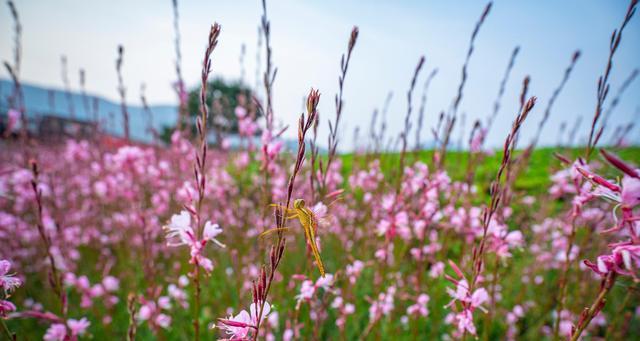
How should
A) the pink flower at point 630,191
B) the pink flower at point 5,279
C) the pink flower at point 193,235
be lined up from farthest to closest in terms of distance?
the pink flower at point 193,235, the pink flower at point 5,279, the pink flower at point 630,191

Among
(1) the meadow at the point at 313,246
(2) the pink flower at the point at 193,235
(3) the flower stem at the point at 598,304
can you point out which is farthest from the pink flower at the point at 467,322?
(2) the pink flower at the point at 193,235

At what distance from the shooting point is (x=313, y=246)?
67cm

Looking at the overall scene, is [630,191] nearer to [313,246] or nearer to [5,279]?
[313,246]

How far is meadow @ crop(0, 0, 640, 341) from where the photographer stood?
2.75ft

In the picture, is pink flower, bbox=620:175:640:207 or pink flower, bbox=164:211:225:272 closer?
pink flower, bbox=620:175:640:207

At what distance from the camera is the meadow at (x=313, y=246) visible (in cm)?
84

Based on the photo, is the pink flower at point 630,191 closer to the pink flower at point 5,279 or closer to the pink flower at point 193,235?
the pink flower at point 193,235

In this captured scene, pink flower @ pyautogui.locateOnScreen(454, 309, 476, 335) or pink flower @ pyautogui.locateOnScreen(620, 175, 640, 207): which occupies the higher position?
pink flower @ pyautogui.locateOnScreen(620, 175, 640, 207)

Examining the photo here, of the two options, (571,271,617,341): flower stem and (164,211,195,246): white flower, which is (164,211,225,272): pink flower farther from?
(571,271,617,341): flower stem

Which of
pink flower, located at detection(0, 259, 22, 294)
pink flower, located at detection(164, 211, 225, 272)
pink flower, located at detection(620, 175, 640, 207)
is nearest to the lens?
pink flower, located at detection(620, 175, 640, 207)

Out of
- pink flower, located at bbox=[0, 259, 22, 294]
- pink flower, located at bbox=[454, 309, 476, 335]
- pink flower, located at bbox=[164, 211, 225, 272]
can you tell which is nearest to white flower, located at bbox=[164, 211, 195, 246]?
pink flower, located at bbox=[164, 211, 225, 272]

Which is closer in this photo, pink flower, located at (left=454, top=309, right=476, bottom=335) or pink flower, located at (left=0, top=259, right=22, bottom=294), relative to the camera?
pink flower, located at (left=0, top=259, right=22, bottom=294)

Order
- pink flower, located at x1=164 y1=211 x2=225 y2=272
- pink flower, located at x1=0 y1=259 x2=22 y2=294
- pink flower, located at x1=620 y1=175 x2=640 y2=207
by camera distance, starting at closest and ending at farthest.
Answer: pink flower, located at x1=620 y1=175 x2=640 y2=207 < pink flower, located at x1=0 y1=259 x2=22 y2=294 < pink flower, located at x1=164 y1=211 x2=225 y2=272

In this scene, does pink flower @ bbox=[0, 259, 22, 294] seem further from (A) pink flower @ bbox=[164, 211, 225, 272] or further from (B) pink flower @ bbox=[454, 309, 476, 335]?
(B) pink flower @ bbox=[454, 309, 476, 335]
